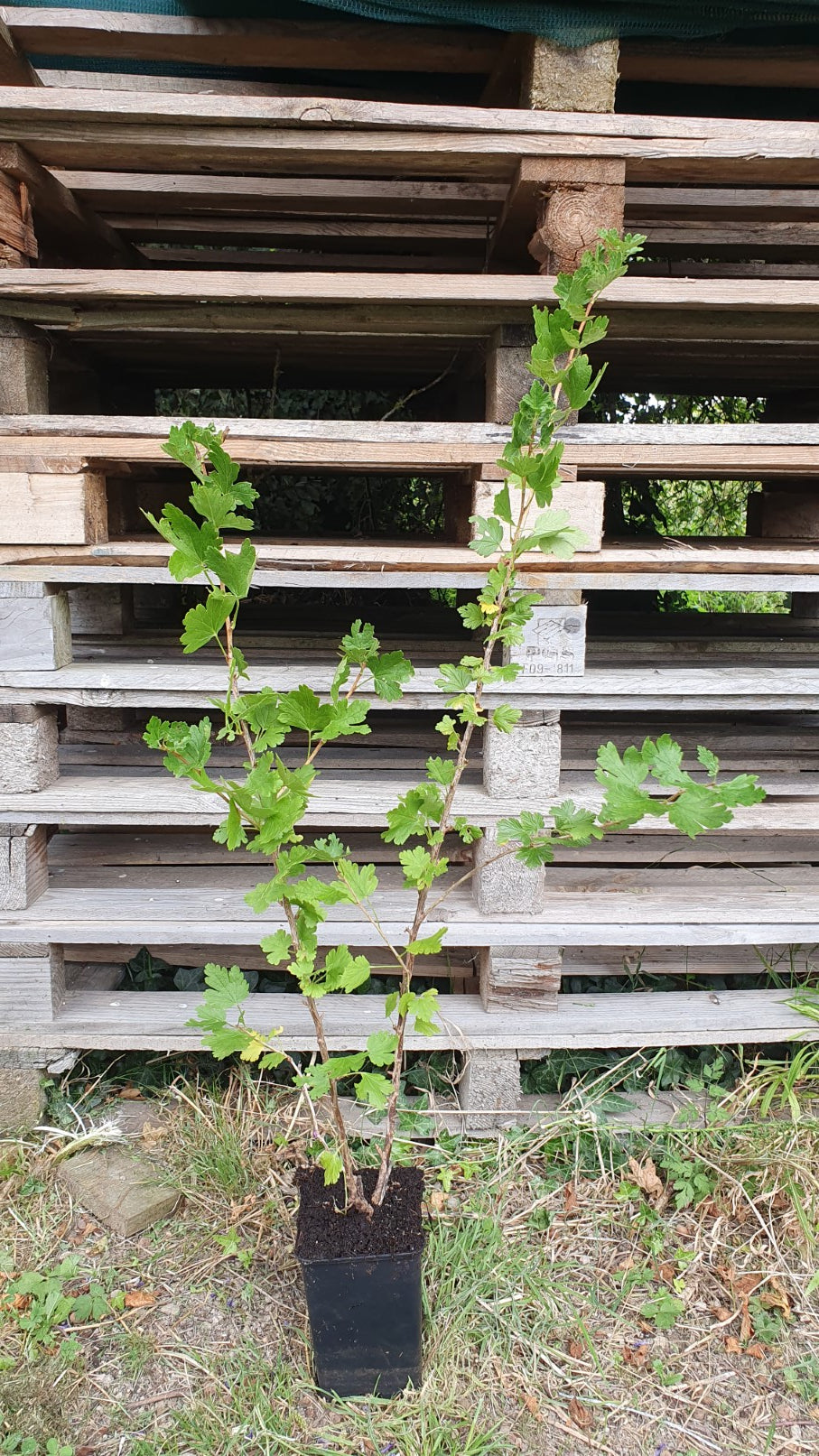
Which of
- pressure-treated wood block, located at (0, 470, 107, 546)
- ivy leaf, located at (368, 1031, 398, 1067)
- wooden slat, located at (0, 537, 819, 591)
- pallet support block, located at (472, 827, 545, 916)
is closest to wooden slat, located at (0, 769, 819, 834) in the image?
pallet support block, located at (472, 827, 545, 916)

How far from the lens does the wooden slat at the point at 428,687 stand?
261 cm

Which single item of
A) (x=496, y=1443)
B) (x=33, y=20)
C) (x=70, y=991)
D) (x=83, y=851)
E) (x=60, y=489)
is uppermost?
(x=33, y=20)

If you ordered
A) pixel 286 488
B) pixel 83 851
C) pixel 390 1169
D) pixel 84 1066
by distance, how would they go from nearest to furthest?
pixel 390 1169, pixel 84 1066, pixel 83 851, pixel 286 488

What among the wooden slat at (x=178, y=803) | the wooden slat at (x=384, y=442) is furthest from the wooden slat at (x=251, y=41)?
the wooden slat at (x=178, y=803)

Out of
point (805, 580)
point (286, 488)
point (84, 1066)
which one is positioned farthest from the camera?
point (286, 488)

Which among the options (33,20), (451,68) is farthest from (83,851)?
(451,68)

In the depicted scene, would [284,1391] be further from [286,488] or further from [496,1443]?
[286,488]

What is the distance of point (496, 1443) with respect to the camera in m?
2.02

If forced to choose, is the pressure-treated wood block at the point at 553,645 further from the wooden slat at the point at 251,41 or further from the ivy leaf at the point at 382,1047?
the wooden slat at the point at 251,41

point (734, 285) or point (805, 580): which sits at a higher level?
point (734, 285)

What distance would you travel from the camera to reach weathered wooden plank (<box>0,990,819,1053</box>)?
9.27 feet

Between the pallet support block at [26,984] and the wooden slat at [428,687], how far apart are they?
74 centimetres

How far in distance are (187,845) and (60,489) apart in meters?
1.31

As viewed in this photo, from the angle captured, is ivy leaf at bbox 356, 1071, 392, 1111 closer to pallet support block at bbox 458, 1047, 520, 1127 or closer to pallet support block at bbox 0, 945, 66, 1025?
pallet support block at bbox 458, 1047, 520, 1127
